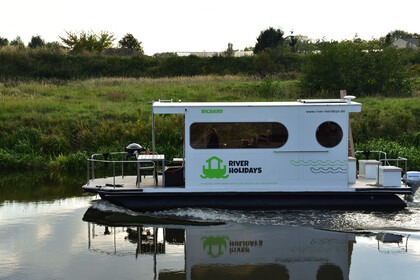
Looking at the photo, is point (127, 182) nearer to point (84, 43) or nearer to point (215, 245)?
point (215, 245)

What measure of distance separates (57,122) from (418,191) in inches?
560

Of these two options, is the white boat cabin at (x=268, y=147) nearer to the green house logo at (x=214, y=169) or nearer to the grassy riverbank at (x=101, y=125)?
the green house logo at (x=214, y=169)

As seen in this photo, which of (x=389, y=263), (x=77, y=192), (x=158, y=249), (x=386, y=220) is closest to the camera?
(x=389, y=263)

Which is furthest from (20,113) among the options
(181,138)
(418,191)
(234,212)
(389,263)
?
(389,263)

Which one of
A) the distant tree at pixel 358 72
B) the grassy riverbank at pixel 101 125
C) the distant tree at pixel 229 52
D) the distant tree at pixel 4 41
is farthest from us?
the distant tree at pixel 4 41

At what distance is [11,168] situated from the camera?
2319 centimetres

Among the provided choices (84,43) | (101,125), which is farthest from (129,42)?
(101,125)

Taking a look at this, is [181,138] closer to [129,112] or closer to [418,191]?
[129,112]

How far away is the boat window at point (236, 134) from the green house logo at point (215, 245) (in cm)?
245

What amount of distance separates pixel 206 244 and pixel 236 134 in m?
2.99

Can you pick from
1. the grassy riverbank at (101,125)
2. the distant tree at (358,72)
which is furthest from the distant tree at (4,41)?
the distant tree at (358,72)

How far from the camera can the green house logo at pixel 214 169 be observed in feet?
51.6

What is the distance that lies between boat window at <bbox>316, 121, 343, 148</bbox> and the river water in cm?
161

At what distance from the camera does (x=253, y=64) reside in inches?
1998
